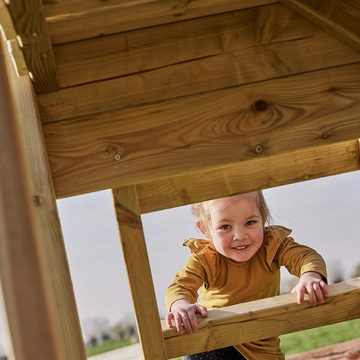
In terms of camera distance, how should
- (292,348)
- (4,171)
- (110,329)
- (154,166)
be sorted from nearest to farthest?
(4,171) < (154,166) < (292,348) < (110,329)

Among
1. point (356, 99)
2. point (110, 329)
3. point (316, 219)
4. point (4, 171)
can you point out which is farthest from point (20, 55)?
point (110, 329)

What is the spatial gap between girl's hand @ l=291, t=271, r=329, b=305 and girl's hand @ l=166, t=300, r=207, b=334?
382 millimetres

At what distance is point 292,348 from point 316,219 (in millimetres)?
1831

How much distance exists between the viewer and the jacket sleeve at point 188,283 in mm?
3793

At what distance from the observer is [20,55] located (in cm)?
309

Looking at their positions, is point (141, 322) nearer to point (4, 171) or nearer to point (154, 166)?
point (154, 166)

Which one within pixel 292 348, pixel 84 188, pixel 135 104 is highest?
pixel 135 104

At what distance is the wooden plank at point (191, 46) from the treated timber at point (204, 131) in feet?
0.34

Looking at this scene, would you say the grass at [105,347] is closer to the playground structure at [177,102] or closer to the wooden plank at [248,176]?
the wooden plank at [248,176]

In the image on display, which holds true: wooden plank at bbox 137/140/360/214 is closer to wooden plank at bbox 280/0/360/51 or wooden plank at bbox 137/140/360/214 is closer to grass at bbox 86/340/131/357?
wooden plank at bbox 280/0/360/51

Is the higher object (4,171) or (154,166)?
(154,166)

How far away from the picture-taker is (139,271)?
3.44 meters

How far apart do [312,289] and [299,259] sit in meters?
0.42

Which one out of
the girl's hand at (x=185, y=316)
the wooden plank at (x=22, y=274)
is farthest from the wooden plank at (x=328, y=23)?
the wooden plank at (x=22, y=274)
